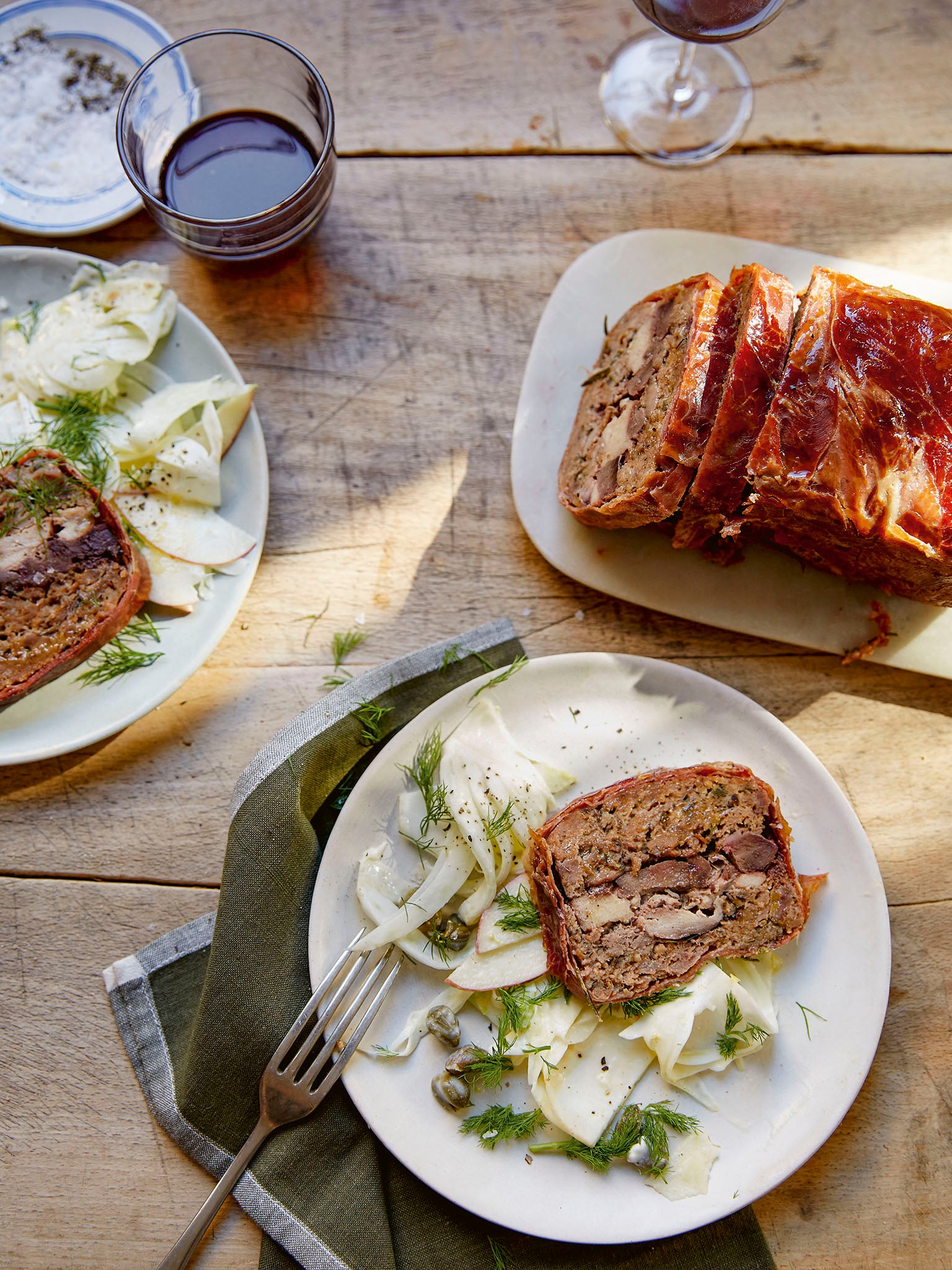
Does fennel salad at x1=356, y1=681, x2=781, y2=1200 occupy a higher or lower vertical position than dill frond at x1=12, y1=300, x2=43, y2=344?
lower

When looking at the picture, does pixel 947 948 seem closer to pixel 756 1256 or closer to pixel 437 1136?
pixel 756 1256

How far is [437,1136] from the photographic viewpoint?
9.22 feet

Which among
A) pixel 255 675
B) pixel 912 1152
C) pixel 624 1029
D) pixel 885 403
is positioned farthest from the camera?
pixel 255 675

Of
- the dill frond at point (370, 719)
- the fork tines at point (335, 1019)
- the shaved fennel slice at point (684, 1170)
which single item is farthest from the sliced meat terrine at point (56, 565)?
the shaved fennel slice at point (684, 1170)

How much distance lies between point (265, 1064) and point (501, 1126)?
29.2 inches

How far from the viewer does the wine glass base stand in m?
3.42

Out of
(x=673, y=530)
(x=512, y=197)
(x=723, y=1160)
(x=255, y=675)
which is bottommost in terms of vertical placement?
(x=723, y=1160)

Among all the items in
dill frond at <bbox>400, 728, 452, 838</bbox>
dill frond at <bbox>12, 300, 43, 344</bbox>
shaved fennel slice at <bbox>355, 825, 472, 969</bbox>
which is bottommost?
shaved fennel slice at <bbox>355, 825, 472, 969</bbox>

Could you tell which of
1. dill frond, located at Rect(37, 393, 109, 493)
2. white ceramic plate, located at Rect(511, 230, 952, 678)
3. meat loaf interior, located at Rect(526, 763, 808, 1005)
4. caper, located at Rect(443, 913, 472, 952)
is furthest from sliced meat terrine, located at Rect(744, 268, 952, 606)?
dill frond, located at Rect(37, 393, 109, 493)

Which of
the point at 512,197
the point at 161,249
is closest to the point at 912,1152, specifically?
the point at 512,197

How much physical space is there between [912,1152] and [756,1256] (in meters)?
0.61

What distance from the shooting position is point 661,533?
3186 millimetres

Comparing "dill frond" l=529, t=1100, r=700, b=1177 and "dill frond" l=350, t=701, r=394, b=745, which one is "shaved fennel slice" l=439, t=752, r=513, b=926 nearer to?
"dill frond" l=350, t=701, r=394, b=745

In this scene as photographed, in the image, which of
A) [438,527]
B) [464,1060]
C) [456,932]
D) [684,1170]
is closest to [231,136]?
[438,527]
